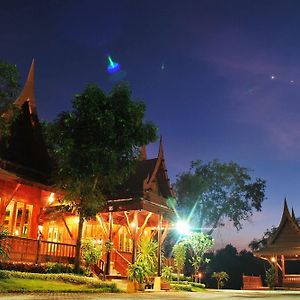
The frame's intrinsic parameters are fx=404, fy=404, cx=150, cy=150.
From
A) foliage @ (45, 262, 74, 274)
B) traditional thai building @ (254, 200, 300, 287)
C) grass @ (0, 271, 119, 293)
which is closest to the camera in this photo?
grass @ (0, 271, 119, 293)

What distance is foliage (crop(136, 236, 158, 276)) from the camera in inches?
711

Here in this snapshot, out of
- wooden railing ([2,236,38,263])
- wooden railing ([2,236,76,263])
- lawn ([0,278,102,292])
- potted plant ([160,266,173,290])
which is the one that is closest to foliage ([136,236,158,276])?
potted plant ([160,266,173,290])

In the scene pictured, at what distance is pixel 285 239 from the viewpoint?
34188 mm

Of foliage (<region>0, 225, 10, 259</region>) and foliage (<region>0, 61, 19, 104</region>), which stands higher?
foliage (<region>0, 61, 19, 104</region>)

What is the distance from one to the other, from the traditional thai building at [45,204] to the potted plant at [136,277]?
172 centimetres

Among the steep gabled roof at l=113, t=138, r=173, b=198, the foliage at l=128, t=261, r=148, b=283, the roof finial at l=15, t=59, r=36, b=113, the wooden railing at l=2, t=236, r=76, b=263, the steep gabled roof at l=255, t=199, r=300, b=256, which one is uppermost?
the roof finial at l=15, t=59, r=36, b=113

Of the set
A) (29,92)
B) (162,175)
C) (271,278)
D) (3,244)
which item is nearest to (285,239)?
(271,278)

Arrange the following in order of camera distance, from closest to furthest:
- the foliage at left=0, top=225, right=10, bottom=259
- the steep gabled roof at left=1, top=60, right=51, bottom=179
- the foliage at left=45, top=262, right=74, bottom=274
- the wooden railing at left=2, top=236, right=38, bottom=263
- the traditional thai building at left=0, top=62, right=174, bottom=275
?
the foliage at left=0, top=225, right=10, bottom=259
the wooden railing at left=2, top=236, right=38, bottom=263
the foliage at left=45, top=262, right=74, bottom=274
the traditional thai building at left=0, top=62, right=174, bottom=275
the steep gabled roof at left=1, top=60, right=51, bottom=179

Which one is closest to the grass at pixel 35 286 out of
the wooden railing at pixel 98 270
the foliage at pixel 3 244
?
the foliage at pixel 3 244

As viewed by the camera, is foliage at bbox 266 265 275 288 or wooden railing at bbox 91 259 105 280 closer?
wooden railing at bbox 91 259 105 280

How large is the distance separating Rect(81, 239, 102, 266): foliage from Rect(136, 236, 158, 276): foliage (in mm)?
1994

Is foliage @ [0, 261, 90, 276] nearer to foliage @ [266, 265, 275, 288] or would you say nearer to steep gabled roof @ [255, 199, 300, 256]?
steep gabled roof @ [255, 199, 300, 256]

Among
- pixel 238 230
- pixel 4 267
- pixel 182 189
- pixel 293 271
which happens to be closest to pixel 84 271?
pixel 4 267

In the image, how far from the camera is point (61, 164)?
18.5m
